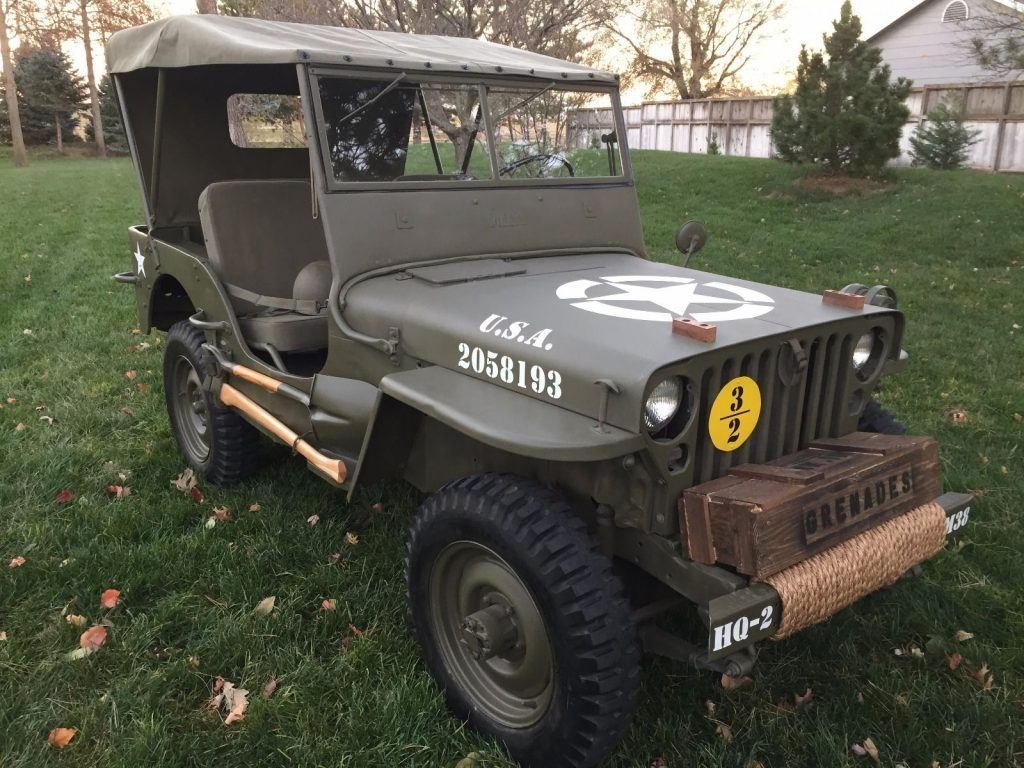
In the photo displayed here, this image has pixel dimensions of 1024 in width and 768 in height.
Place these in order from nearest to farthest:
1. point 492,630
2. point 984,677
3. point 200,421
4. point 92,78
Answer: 1. point 492,630
2. point 984,677
3. point 200,421
4. point 92,78

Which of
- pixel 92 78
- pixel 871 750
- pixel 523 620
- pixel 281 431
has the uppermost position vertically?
pixel 92 78

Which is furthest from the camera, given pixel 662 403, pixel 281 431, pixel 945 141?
pixel 945 141

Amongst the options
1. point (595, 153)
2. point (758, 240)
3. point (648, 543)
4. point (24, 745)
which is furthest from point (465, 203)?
point (758, 240)

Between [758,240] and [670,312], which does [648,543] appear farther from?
[758,240]

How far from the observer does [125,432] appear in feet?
15.1

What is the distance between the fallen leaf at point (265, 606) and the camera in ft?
9.98

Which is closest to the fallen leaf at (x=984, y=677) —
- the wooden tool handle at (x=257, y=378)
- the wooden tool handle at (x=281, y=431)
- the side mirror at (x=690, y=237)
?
the side mirror at (x=690, y=237)

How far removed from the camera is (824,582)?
2.15m

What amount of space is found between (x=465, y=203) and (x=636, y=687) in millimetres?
1937

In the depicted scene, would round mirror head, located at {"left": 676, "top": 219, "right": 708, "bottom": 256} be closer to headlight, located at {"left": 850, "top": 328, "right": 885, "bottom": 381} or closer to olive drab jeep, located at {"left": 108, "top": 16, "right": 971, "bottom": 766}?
olive drab jeep, located at {"left": 108, "top": 16, "right": 971, "bottom": 766}

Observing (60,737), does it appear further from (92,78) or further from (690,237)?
(92,78)

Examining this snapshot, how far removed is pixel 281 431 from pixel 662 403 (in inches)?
68.2

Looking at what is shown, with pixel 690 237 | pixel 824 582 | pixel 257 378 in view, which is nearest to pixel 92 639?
pixel 257 378

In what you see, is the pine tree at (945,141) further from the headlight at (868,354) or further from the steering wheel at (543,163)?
the headlight at (868,354)
